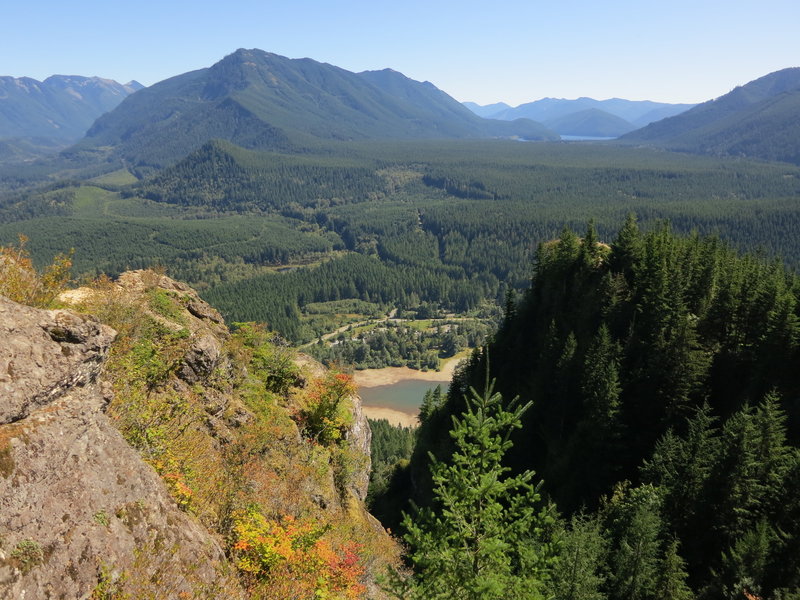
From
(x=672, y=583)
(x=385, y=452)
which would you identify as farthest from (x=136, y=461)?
(x=385, y=452)

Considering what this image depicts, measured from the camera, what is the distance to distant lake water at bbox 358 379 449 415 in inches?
5969

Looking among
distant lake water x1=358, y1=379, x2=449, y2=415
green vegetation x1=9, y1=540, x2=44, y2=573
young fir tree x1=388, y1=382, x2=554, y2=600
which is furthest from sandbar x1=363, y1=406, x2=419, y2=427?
green vegetation x1=9, y1=540, x2=44, y2=573

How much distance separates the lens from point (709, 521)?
122 ft

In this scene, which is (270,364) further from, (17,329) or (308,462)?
(17,329)

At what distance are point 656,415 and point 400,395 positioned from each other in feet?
371

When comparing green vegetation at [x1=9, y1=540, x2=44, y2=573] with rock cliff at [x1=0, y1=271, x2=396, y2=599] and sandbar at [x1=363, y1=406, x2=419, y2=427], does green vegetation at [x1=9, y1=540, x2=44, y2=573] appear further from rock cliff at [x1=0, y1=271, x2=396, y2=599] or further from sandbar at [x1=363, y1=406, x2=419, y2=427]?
sandbar at [x1=363, y1=406, x2=419, y2=427]

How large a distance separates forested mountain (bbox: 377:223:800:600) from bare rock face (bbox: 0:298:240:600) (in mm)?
9166

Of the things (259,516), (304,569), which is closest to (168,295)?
(259,516)

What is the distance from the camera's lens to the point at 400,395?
525 feet

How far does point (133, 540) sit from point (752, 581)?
34.5 metres

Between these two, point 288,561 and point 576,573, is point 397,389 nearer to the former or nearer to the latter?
point 576,573

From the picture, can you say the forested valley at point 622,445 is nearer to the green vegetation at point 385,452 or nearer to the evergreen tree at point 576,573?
the evergreen tree at point 576,573

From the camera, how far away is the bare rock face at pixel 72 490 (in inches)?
468

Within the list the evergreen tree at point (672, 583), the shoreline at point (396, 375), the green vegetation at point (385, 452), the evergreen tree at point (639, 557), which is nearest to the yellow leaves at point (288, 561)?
the evergreen tree at point (639, 557)
